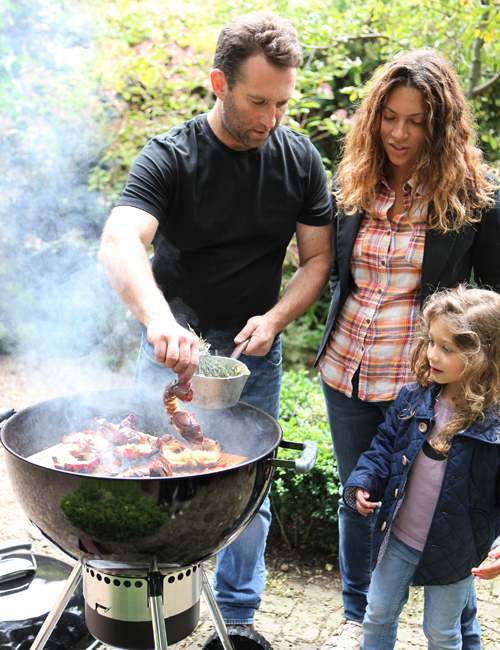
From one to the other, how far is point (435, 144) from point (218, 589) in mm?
1967

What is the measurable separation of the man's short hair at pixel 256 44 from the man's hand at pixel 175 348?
1.02m

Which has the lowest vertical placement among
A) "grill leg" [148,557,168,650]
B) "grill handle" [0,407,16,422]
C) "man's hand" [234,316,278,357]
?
"grill leg" [148,557,168,650]

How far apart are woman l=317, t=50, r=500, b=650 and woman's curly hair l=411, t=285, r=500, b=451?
9.4 inches

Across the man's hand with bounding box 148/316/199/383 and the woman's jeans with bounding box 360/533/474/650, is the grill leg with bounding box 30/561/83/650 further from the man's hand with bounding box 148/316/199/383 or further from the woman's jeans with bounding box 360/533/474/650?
the woman's jeans with bounding box 360/533/474/650

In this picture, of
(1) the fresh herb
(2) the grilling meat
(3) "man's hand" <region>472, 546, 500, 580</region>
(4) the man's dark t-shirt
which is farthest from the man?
(3) "man's hand" <region>472, 546, 500, 580</region>

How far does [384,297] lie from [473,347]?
425 mm

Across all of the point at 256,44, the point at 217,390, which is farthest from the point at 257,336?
the point at 256,44

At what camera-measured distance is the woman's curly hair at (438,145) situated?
6.33ft

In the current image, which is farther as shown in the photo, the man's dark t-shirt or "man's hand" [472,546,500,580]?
the man's dark t-shirt

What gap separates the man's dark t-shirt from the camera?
7.43 ft

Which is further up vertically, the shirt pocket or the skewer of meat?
the shirt pocket

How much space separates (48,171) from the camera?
552 centimetres

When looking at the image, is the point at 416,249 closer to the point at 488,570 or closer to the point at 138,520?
the point at 488,570

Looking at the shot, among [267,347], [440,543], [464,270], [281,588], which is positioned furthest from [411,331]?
[281,588]
